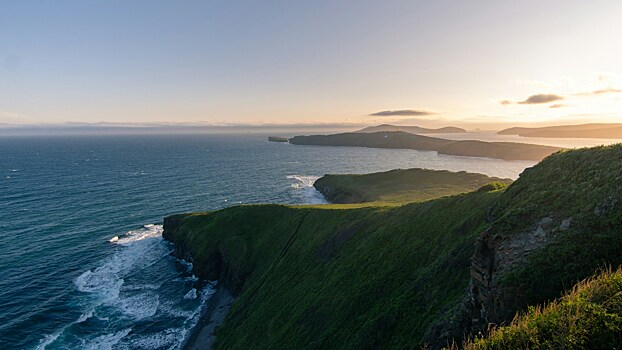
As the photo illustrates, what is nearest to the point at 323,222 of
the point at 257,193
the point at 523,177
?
the point at 523,177

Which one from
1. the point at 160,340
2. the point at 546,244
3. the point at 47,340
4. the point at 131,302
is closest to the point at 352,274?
the point at 546,244

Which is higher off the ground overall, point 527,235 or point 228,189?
point 527,235

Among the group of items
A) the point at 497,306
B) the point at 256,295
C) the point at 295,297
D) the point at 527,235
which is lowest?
the point at 256,295

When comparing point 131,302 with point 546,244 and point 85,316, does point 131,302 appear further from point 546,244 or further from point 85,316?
point 546,244

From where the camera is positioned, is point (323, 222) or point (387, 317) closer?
point (387, 317)

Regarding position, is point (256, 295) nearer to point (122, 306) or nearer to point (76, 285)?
point (122, 306)

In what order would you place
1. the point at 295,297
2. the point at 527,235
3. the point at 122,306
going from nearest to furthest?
the point at 527,235 < the point at 295,297 < the point at 122,306

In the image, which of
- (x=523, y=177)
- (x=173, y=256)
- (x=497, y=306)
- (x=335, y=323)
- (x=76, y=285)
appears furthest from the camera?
(x=173, y=256)

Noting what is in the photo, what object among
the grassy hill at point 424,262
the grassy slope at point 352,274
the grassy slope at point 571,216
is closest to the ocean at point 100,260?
the grassy hill at point 424,262
